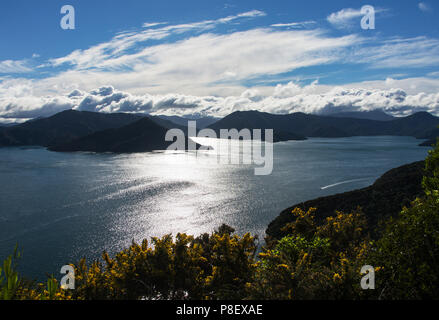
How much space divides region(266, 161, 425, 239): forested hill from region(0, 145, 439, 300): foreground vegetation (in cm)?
3561

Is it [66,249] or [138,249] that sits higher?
[138,249]

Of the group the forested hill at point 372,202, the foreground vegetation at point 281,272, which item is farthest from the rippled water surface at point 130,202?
the foreground vegetation at point 281,272

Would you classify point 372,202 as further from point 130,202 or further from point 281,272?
point 130,202

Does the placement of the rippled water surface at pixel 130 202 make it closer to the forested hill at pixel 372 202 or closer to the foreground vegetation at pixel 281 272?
the forested hill at pixel 372 202

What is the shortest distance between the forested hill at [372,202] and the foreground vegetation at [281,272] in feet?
117

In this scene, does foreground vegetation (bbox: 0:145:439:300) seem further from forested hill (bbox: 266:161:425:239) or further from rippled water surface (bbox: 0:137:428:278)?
forested hill (bbox: 266:161:425:239)

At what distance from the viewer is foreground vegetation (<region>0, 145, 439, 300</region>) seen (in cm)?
1392

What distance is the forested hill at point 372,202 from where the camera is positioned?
6041 centimetres

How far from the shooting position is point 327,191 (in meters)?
94.6

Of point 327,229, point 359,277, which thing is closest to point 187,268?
point 359,277

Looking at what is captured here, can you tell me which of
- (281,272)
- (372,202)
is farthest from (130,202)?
(281,272)

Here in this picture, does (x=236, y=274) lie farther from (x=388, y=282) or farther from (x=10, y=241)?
(x=10, y=241)

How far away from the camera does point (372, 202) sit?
2628 inches

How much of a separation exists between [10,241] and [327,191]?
81517 mm
